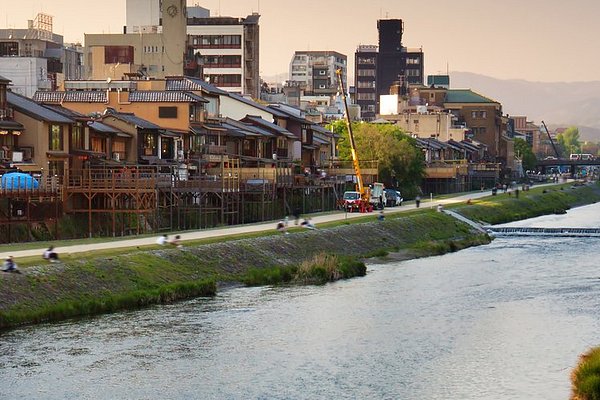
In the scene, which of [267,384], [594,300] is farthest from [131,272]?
[594,300]

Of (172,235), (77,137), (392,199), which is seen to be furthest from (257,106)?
(172,235)

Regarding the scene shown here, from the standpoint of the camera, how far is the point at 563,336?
44500 mm

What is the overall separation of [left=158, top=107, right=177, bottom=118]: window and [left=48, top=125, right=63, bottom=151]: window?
17.4 metres

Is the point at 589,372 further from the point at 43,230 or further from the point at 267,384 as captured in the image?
the point at 43,230

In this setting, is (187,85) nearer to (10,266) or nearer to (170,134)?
(170,134)

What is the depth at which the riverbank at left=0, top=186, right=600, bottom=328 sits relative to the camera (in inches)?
1793

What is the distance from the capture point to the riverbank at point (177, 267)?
45531 millimetres

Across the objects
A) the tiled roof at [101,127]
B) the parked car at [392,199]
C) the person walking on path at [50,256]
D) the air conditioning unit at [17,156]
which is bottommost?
the person walking on path at [50,256]

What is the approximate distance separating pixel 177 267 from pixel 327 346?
14451 mm

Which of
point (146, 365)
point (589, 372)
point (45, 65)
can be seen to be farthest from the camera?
point (45, 65)

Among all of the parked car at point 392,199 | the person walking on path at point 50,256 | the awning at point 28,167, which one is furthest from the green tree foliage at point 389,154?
the person walking on path at point 50,256

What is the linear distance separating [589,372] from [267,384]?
33.1 feet

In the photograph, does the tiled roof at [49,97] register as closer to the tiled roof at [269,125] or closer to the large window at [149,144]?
the large window at [149,144]

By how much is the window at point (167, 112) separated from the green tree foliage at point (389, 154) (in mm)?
36984
